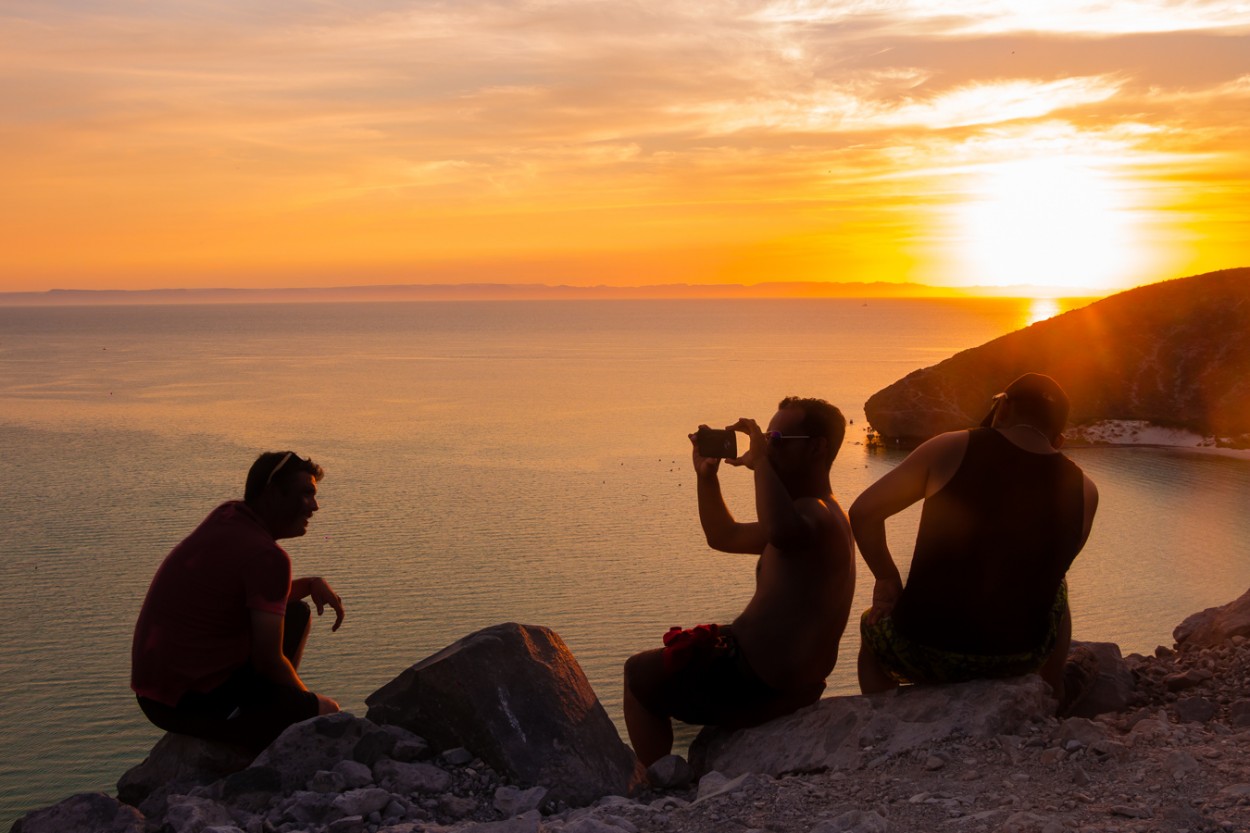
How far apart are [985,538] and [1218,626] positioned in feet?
12.3

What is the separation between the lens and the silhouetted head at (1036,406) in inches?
237

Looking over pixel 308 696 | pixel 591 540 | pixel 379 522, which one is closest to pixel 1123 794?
pixel 308 696

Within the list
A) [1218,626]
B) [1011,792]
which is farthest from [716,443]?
[1218,626]

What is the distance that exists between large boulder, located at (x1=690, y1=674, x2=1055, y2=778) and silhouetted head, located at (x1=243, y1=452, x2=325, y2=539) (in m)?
2.68

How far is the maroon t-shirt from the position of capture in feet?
20.1

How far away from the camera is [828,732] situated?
6.27 meters

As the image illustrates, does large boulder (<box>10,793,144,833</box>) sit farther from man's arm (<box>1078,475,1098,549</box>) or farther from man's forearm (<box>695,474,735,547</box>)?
man's arm (<box>1078,475,1098,549</box>)

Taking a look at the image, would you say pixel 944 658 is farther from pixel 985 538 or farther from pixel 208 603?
pixel 208 603

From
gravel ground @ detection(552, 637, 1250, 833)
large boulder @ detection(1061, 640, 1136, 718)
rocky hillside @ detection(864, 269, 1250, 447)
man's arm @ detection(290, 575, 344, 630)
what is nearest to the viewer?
gravel ground @ detection(552, 637, 1250, 833)

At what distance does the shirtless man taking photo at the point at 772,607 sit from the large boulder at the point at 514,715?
0.32 metres

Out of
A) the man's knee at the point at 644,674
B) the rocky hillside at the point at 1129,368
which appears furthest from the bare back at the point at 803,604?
the rocky hillside at the point at 1129,368

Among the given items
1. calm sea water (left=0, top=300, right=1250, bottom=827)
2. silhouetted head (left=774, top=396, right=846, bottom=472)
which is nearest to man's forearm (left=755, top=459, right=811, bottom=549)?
silhouetted head (left=774, top=396, right=846, bottom=472)

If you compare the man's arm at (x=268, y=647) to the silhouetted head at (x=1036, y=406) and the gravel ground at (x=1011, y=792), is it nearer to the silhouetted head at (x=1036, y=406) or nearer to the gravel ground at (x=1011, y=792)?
the gravel ground at (x=1011, y=792)

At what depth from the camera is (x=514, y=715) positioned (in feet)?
21.0
